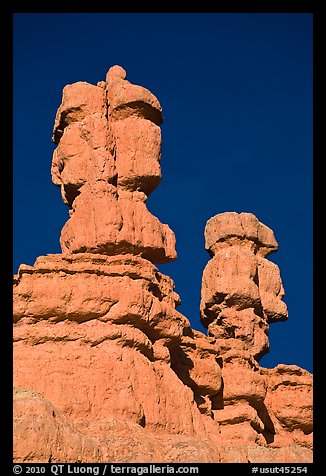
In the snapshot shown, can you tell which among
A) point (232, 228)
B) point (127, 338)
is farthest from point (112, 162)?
point (232, 228)

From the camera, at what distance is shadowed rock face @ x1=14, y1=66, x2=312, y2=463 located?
78.5 feet

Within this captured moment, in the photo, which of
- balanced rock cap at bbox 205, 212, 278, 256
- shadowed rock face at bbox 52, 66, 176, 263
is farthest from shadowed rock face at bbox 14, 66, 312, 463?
balanced rock cap at bbox 205, 212, 278, 256

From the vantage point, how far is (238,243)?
3719 centimetres

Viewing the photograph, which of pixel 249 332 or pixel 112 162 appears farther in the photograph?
pixel 249 332

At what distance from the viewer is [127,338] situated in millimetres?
26156

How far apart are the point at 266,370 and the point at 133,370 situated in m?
8.17

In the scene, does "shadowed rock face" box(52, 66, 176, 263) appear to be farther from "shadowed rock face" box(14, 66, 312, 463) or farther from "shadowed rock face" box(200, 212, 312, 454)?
"shadowed rock face" box(200, 212, 312, 454)

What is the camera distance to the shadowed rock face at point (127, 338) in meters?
23.9

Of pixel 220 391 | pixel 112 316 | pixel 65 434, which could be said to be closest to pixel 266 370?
pixel 220 391

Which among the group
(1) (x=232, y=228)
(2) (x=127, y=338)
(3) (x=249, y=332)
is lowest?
(2) (x=127, y=338)

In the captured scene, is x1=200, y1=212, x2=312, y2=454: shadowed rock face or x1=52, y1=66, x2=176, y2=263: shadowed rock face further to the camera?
x1=200, y1=212, x2=312, y2=454: shadowed rock face

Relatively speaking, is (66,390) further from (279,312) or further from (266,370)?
(279,312)

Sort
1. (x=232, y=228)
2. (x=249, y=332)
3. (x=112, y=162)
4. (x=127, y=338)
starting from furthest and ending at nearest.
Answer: (x=232, y=228)
(x=249, y=332)
(x=112, y=162)
(x=127, y=338)

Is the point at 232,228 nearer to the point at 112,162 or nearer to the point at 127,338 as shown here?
the point at 112,162
